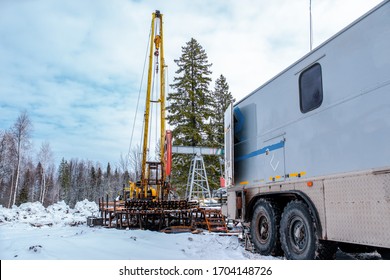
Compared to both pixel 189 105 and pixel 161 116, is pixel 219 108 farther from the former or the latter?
pixel 161 116

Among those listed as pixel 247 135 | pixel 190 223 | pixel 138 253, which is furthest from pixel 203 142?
pixel 138 253

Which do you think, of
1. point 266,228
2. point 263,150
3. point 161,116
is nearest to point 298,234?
point 266,228

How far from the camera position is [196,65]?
30.9 metres

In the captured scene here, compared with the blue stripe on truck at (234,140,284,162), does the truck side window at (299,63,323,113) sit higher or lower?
higher

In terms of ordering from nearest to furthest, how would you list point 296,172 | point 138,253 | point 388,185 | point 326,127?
Answer: 1. point 388,185
2. point 326,127
3. point 296,172
4. point 138,253

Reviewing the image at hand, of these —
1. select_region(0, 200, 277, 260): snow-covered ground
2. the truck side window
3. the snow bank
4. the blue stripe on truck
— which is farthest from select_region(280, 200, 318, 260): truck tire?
the snow bank

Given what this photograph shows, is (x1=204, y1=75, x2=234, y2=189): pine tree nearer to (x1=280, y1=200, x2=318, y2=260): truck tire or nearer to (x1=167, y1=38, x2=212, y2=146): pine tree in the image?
(x1=167, y1=38, x2=212, y2=146): pine tree

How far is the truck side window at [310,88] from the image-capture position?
5395mm

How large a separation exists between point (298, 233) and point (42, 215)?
19835 millimetres

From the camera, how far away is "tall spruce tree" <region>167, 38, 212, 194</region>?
28078 mm

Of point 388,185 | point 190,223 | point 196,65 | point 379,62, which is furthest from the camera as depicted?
point 196,65

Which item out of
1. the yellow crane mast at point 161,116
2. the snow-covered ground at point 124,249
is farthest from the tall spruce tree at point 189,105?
the snow-covered ground at point 124,249
